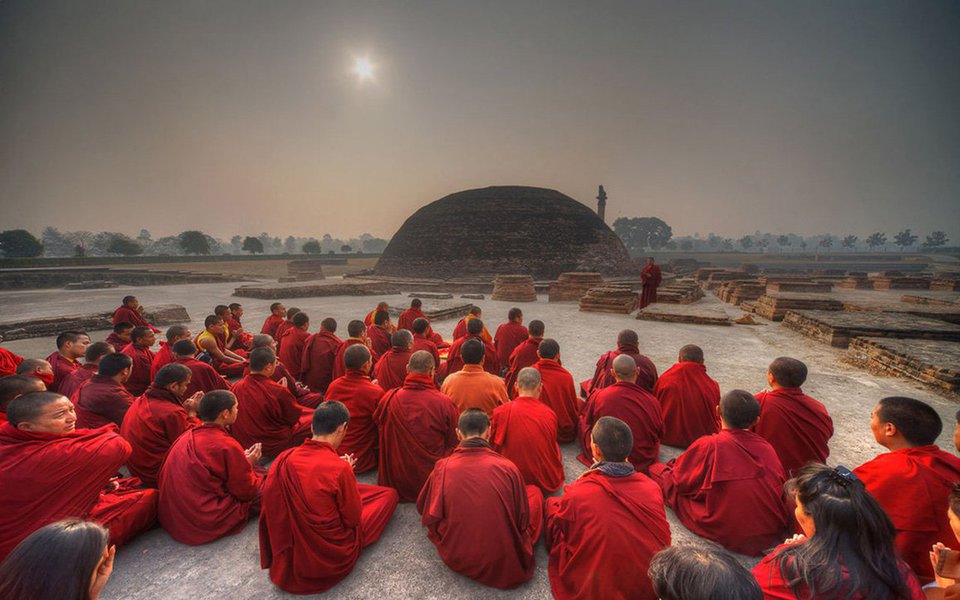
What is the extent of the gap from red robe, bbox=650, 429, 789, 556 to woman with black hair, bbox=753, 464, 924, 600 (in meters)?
1.13

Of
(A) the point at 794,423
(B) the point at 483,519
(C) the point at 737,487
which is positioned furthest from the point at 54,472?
(A) the point at 794,423

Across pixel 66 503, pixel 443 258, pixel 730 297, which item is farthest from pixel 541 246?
pixel 66 503

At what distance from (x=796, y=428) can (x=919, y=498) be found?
110 cm

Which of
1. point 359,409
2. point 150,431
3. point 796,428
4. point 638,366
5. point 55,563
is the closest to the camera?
point 55,563

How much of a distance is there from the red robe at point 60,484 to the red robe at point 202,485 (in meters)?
0.23

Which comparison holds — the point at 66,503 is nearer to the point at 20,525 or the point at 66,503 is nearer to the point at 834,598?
the point at 20,525

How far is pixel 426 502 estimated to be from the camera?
261 centimetres

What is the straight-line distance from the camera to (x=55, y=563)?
1.07 m

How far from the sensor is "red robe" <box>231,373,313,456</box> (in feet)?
11.9

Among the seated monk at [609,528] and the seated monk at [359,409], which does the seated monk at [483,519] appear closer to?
the seated monk at [609,528]

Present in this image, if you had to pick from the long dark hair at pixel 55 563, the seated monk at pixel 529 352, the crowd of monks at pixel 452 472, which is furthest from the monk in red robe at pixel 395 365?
the long dark hair at pixel 55 563

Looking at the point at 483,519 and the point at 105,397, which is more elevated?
the point at 105,397

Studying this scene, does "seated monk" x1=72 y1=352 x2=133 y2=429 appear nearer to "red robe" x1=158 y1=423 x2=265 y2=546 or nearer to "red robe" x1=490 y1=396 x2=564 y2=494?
"red robe" x1=158 y1=423 x2=265 y2=546

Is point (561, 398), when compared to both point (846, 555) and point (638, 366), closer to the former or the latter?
point (638, 366)
